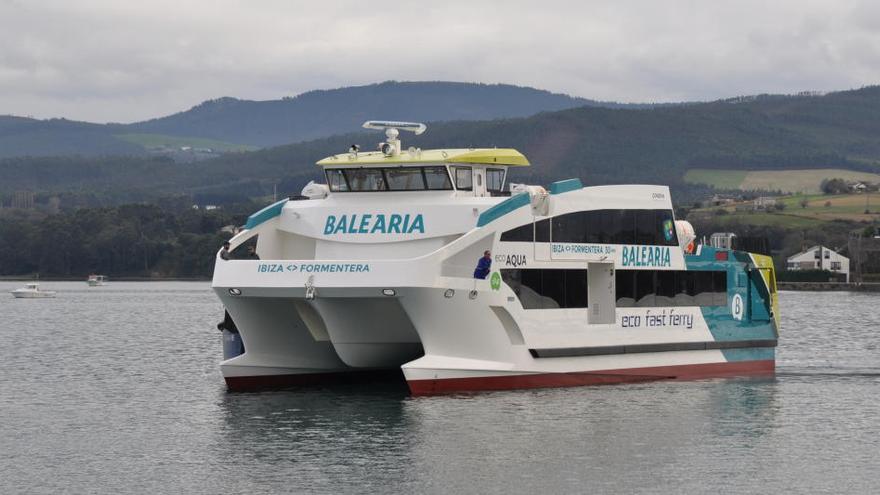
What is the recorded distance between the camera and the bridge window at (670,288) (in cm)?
2900

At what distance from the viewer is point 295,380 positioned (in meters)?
29.2

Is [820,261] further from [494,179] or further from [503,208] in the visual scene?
[503,208]

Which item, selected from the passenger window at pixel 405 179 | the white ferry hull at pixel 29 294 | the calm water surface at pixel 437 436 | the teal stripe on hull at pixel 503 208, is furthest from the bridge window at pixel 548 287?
the white ferry hull at pixel 29 294

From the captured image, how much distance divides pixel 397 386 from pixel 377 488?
1006cm

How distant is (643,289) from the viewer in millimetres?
29406

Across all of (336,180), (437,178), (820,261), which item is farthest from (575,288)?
(820,261)

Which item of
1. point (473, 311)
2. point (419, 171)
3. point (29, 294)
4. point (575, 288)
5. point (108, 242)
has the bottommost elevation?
point (29, 294)

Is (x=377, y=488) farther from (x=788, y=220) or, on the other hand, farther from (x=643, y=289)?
(x=788, y=220)

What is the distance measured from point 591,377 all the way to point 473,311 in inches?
156

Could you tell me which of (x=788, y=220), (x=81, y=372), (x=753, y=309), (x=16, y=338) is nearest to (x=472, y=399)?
(x=753, y=309)

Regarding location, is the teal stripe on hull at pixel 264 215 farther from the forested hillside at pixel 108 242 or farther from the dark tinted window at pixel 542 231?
the forested hillside at pixel 108 242

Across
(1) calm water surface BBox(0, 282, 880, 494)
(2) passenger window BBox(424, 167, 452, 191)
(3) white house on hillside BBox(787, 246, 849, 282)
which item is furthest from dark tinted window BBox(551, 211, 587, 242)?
(3) white house on hillside BBox(787, 246, 849, 282)

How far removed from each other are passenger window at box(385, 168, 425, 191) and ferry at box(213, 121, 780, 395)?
3 cm

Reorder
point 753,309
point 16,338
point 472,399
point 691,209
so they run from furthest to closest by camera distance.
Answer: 1. point 691,209
2. point 16,338
3. point 753,309
4. point 472,399
